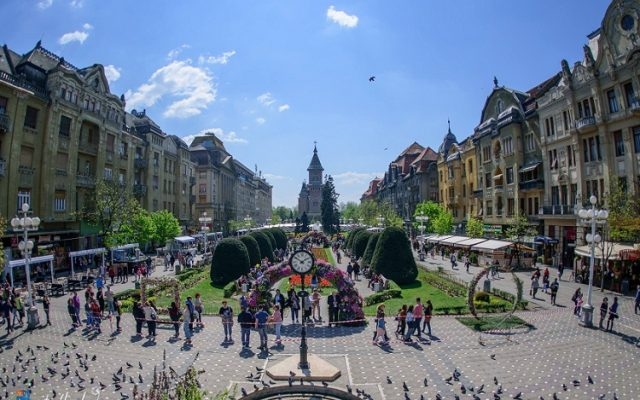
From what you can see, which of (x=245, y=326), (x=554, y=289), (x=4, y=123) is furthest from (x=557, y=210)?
(x=4, y=123)

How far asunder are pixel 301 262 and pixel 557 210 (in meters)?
33.6

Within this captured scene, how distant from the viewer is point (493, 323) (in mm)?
19672

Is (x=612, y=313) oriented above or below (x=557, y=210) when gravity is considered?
below

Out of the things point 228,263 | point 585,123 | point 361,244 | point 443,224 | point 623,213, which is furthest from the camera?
point 443,224

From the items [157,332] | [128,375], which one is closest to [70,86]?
[157,332]

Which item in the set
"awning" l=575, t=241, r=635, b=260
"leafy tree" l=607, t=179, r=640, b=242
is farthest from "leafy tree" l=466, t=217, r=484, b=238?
"leafy tree" l=607, t=179, r=640, b=242

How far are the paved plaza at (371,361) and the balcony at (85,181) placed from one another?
1034 inches

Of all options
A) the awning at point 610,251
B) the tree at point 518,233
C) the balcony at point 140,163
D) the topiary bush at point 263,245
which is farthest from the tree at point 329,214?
the awning at point 610,251

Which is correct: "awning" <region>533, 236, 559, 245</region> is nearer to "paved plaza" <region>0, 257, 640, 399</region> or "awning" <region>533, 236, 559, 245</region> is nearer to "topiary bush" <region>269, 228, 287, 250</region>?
"paved plaza" <region>0, 257, 640, 399</region>

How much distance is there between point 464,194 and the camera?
2635 inches

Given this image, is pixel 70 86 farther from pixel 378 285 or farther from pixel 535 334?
pixel 535 334

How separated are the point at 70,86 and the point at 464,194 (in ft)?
A: 176

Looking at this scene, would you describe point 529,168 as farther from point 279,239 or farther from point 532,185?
point 279,239

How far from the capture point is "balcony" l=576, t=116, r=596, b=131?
116 feet
